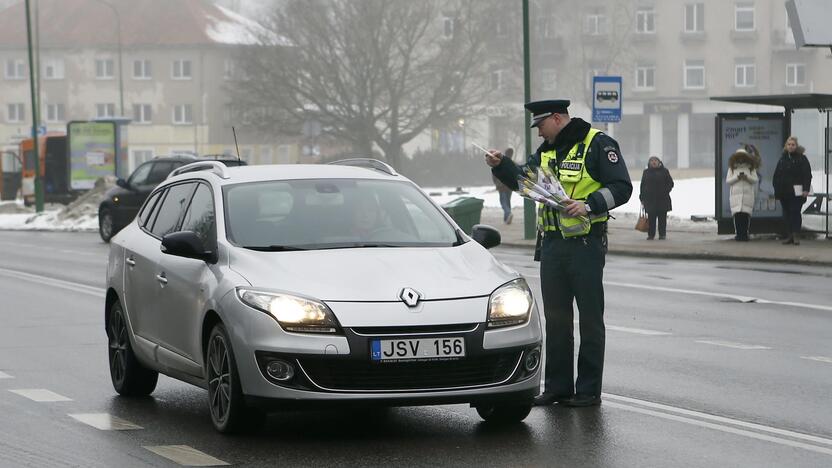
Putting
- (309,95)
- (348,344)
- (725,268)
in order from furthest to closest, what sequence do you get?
1. (309,95)
2. (725,268)
3. (348,344)

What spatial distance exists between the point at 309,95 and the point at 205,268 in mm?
54474

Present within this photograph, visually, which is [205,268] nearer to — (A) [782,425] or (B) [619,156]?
(B) [619,156]

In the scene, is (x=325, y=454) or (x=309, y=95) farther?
(x=309, y=95)

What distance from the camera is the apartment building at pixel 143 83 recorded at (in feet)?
342

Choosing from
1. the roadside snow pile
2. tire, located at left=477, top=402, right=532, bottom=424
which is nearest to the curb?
tire, located at left=477, top=402, right=532, bottom=424

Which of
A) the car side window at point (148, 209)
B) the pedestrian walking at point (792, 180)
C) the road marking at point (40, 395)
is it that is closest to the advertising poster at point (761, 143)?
the pedestrian walking at point (792, 180)

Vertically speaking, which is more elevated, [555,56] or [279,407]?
[555,56]

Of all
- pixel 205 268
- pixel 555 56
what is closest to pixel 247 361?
pixel 205 268

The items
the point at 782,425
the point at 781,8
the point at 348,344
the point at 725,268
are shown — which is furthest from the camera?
the point at 781,8

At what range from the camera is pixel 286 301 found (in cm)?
784

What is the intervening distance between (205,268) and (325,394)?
1280 mm

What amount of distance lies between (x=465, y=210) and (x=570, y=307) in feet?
68.3

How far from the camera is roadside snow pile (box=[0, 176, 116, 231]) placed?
4359 centimetres

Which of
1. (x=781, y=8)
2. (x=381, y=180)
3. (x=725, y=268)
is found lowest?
(x=725, y=268)
